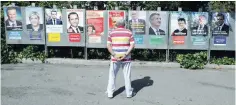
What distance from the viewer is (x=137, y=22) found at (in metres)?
10.7

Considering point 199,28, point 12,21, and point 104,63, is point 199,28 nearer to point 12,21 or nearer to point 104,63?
point 104,63

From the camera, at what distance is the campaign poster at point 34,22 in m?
10.9

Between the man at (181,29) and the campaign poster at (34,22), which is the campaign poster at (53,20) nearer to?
the campaign poster at (34,22)

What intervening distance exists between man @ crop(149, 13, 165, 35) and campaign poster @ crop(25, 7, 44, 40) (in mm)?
3381

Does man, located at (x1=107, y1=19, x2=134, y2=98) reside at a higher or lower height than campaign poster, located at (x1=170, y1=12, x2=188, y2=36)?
lower

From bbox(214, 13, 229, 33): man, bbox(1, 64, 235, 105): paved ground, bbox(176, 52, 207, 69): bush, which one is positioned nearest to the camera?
bbox(1, 64, 235, 105): paved ground

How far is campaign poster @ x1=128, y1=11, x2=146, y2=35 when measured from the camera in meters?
10.7

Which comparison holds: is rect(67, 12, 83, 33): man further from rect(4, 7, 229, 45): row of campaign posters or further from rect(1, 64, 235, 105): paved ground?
A: rect(1, 64, 235, 105): paved ground

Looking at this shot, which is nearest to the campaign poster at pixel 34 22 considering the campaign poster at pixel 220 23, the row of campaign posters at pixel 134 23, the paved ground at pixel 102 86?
the row of campaign posters at pixel 134 23

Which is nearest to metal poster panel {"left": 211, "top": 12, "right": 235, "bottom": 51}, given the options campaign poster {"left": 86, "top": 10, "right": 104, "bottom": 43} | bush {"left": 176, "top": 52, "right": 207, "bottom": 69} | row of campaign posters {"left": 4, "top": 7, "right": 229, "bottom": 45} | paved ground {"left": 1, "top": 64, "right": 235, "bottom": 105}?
row of campaign posters {"left": 4, "top": 7, "right": 229, "bottom": 45}

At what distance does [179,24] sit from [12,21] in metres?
5.18

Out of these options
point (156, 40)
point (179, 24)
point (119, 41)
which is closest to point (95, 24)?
point (156, 40)

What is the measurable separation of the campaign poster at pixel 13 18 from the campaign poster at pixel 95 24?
7.11 ft

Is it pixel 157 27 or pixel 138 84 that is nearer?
pixel 138 84
